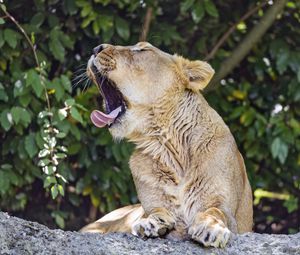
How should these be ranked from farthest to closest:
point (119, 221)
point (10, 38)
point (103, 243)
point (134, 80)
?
1. point (10, 38)
2. point (119, 221)
3. point (134, 80)
4. point (103, 243)

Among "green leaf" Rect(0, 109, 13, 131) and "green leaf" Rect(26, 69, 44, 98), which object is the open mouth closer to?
"green leaf" Rect(26, 69, 44, 98)

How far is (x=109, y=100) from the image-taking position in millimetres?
6012

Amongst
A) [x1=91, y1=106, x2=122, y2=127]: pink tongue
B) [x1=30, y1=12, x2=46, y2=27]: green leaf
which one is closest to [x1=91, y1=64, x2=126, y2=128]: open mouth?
[x1=91, y1=106, x2=122, y2=127]: pink tongue

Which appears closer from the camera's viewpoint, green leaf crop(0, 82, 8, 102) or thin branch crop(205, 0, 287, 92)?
green leaf crop(0, 82, 8, 102)

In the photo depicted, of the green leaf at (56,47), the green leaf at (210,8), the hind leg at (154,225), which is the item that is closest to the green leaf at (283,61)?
the green leaf at (210,8)

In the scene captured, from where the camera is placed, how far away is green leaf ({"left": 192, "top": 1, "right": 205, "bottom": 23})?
7801 mm

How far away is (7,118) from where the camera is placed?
23.4ft

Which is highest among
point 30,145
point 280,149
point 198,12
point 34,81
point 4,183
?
point 198,12

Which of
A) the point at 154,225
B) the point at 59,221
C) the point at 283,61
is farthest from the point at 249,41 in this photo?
the point at 154,225

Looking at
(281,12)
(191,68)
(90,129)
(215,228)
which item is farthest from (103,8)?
(215,228)

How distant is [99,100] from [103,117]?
2.17m

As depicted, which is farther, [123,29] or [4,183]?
[123,29]

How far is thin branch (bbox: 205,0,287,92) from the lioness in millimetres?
2238

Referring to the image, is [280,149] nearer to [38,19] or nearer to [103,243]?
[38,19]
